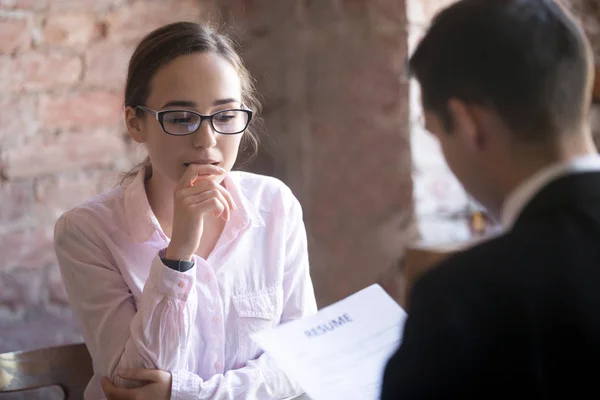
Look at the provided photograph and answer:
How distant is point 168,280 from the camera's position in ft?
3.59

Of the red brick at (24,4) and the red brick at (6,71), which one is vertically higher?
the red brick at (24,4)

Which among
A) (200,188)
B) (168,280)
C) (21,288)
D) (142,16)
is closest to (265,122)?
(142,16)

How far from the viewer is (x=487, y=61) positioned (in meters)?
0.70

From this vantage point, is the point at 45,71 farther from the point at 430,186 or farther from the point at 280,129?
the point at 430,186

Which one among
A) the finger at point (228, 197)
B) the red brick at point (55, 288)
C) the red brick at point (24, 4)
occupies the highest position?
the red brick at point (24, 4)

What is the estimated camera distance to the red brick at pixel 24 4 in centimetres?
164

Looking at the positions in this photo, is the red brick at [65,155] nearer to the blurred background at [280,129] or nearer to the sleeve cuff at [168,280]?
the blurred background at [280,129]

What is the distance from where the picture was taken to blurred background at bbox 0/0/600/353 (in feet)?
5.46

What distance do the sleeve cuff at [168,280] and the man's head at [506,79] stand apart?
539 millimetres

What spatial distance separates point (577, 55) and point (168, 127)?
68cm

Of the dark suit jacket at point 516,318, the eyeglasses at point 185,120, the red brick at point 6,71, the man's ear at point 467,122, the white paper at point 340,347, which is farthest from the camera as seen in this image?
the red brick at point 6,71

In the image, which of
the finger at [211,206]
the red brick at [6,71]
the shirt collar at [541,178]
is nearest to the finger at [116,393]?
the finger at [211,206]

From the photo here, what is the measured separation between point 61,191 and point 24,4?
453 millimetres

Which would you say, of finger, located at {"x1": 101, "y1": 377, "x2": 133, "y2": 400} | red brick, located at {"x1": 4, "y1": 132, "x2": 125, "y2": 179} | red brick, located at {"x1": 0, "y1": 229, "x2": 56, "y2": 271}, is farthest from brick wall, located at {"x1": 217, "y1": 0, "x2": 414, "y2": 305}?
finger, located at {"x1": 101, "y1": 377, "x2": 133, "y2": 400}
